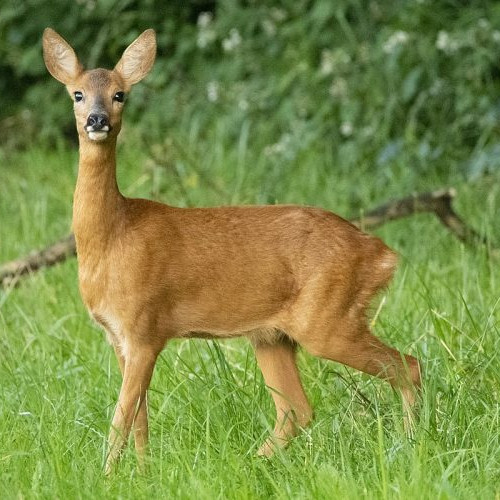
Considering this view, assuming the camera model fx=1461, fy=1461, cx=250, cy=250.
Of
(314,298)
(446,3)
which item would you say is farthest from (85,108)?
(446,3)

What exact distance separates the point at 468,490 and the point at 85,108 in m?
1.73

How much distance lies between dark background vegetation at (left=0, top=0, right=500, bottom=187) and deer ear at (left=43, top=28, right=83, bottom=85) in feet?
12.2

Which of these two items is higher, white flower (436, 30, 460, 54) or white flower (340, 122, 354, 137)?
white flower (436, 30, 460, 54)

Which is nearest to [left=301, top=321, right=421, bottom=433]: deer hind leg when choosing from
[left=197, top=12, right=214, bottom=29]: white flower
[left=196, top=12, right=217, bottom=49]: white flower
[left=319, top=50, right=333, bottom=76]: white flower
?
[left=319, top=50, right=333, bottom=76]: white flower

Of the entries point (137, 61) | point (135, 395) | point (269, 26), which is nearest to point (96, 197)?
point (137, 61)

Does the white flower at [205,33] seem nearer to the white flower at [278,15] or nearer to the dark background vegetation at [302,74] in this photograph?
the dark background vegetation at [302,74]

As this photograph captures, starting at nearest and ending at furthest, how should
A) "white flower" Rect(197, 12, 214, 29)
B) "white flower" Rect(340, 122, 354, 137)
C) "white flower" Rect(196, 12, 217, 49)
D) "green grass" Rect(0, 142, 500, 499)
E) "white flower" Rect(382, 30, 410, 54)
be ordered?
"green grass" Rect(0, 142, 500, 499), "white flower" Rect(382, 30, 410, 54), "white flower" Rect(340, 122, 354, 137), "white flower" Rect(196, 12, 217, 49), "white flower" Rect(197, 12, 214, 29)

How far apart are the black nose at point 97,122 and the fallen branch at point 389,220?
7.72 ft

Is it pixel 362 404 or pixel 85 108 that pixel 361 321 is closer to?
pixel 362 404

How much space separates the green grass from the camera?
13.4 ft

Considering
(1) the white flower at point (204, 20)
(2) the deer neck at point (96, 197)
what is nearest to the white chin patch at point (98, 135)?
(2) the deer neck at point (96, 197)

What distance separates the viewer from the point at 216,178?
9.10 metres

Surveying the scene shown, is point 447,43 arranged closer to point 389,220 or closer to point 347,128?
point 347,128

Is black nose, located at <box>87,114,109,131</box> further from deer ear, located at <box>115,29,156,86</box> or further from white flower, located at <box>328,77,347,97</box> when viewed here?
white flower, located at <box>328,77,347,97</box>
